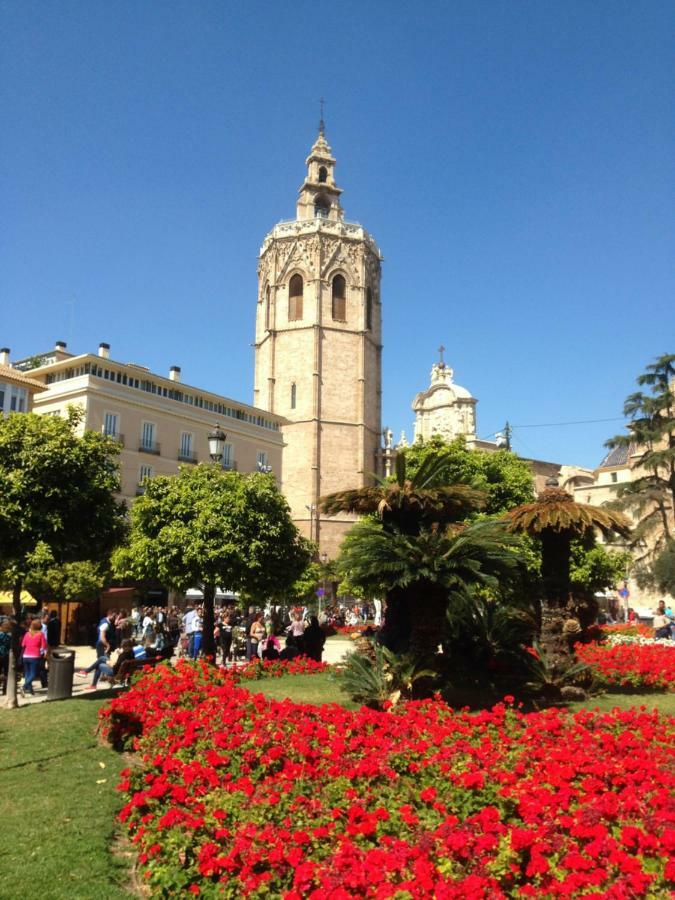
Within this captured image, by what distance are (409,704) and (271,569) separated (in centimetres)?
767

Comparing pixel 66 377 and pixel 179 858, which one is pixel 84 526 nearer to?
pixel 179 858

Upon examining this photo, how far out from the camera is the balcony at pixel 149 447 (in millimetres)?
40438

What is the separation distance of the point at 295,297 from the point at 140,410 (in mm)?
23871

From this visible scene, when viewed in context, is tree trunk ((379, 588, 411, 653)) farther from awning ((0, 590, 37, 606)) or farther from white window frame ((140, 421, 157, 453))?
white window frame ((140, 421, 157, 453))

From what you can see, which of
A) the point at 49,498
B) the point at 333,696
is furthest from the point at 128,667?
the point at 333,696

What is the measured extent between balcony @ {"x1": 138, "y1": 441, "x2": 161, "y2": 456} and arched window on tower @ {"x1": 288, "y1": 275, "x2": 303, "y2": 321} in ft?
74.5

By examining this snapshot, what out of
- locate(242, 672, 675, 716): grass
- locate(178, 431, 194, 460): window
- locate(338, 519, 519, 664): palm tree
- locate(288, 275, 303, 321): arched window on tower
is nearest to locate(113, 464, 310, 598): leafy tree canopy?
locate(242, 672, 675, 716): grass

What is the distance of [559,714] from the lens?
796 cm

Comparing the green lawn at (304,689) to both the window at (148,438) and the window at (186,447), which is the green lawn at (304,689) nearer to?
the window at (148,438)

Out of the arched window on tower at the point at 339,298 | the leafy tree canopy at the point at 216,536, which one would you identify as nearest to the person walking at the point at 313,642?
the leafy tree canopy at the point at 216,536

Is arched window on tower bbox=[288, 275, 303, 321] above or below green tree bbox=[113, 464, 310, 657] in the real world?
above

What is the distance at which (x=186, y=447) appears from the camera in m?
43.3

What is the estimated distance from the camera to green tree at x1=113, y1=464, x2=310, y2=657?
1573 centimetres

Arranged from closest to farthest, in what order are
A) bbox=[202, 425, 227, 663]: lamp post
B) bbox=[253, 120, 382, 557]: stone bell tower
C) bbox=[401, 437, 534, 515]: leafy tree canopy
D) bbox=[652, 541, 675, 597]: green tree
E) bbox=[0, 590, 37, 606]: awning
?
bbox=[202, 425, 227, 663]: lamp post
bbox=[0, 590, 37, 606]: awning
bbox=[401, 437, 534, 515]: leafy tree canopy
bbox=[652, 541, 675, 597]: green tree
bbox=[253, 120, 382, 557]: stone bell tower
